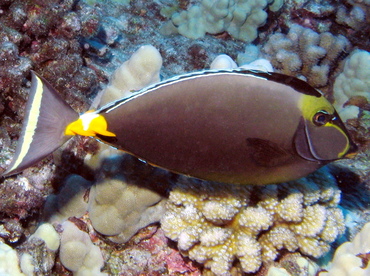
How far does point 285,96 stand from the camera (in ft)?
7.28

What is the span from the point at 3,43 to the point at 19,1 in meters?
0.67

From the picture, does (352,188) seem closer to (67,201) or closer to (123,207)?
(123,207)

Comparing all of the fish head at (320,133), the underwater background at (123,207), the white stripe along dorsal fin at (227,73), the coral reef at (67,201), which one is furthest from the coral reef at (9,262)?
the fish head at (320,133)

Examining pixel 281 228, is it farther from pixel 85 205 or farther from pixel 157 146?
pixel 85 205

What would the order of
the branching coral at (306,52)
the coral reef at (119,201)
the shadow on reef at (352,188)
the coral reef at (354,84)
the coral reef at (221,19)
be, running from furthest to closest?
the coral reef at (221,19), the branching coral at (306,52), the coral reef at (354,84), the shadow on reef at (352,188), the coral reef at (119,201)

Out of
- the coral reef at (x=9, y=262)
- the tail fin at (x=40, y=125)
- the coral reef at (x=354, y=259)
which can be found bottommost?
the coral reef at (x=9, y=262)

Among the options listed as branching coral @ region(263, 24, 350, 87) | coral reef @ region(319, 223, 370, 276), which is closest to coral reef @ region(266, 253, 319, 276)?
coral reef @ region(319, 223, 370, 276)

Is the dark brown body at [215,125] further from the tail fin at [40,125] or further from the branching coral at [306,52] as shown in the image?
the branching coral at [306,52]

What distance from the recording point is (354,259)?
263 centimetres

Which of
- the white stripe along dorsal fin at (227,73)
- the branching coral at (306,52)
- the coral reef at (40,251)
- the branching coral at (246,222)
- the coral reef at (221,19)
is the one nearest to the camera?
the white stripe along dorsal fin at (227,73)

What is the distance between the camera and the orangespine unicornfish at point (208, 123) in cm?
218

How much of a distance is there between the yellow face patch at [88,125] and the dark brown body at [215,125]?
5 cm

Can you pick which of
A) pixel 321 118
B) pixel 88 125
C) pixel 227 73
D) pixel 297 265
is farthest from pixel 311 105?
pixel 297 265

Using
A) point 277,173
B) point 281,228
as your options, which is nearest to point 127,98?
point 277,173
